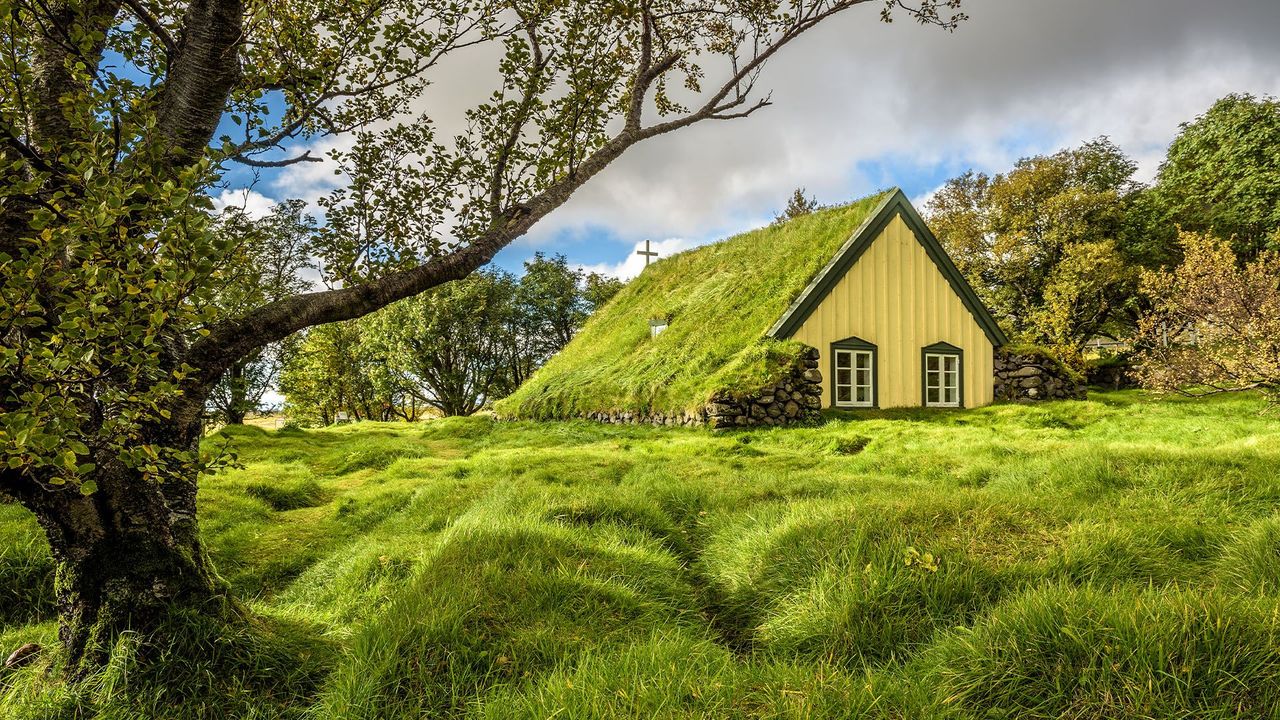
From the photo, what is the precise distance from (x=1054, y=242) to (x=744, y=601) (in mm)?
28559

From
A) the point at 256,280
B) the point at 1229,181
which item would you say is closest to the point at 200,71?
the point at 256,280

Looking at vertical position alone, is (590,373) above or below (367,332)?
below

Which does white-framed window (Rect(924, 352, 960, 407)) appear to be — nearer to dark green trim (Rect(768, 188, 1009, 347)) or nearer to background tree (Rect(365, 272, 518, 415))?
dark green trim (Rect(768, 188, 1009, 347))

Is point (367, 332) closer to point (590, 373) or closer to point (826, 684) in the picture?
point (590, 373)

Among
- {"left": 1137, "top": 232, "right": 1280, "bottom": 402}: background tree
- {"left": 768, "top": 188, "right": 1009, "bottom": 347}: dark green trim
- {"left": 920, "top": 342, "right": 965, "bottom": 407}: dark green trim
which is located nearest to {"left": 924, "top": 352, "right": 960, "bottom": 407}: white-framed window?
{"left": 920, "top": 342, "right": 965, "bottom": 407}: dark green trim

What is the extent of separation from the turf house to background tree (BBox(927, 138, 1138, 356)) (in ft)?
26.6

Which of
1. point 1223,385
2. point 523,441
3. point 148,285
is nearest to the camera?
point 148,285

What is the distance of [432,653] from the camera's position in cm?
297

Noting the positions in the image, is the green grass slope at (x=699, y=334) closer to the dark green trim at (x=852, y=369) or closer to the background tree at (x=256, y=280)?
the dark green trim at (x=852, y=369)

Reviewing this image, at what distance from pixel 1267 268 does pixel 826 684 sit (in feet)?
51.7

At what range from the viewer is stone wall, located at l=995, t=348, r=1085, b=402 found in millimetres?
17000

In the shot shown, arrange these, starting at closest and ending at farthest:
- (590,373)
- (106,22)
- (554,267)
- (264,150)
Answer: (106,22) → (264,150) → (590,373) → (554,267)

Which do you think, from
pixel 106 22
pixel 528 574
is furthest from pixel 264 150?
pixel 528 574

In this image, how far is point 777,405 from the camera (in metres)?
13.4
